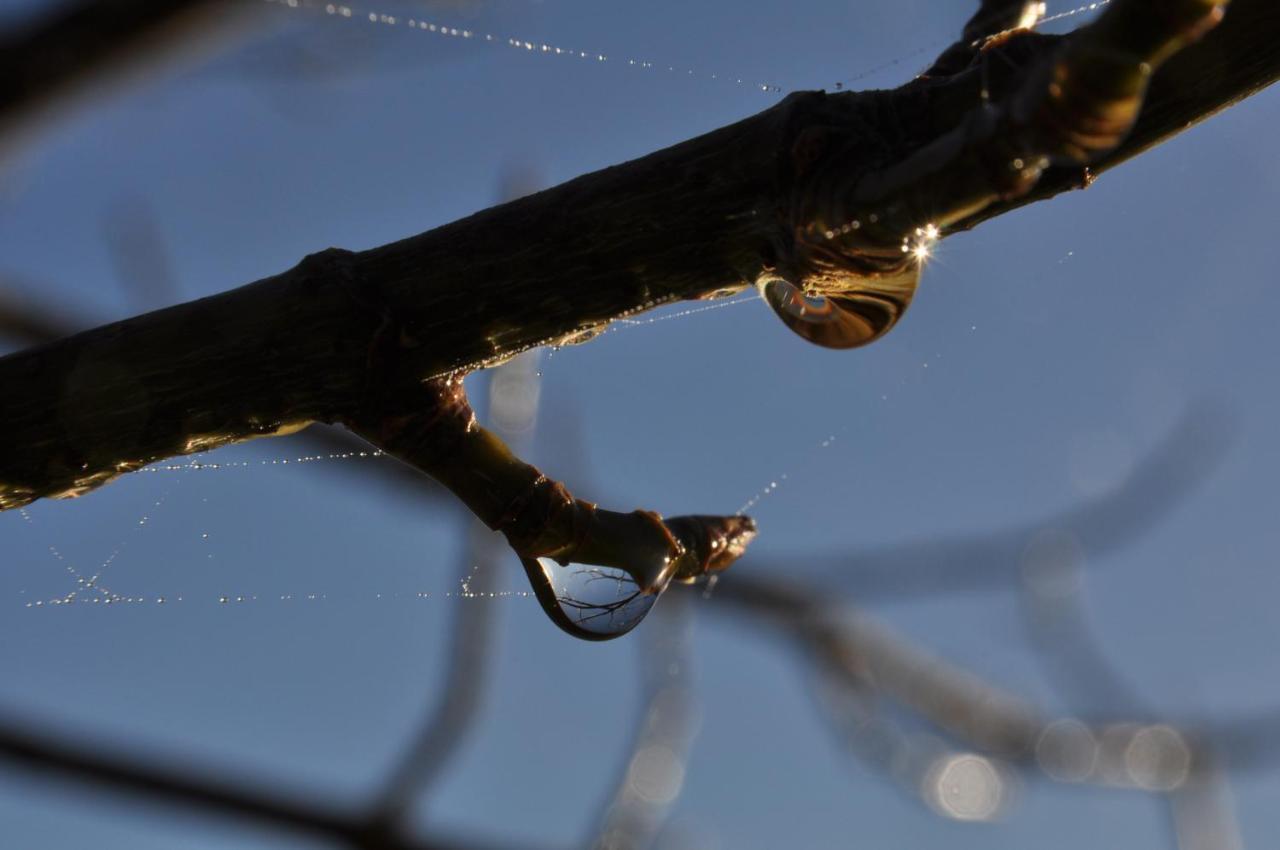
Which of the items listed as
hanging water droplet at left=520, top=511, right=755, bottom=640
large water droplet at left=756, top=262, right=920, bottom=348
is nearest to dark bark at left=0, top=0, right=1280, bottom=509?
large water droplet at left=756, top=262, right=920, bottom=348

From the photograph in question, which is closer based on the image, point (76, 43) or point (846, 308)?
point (846, 308)

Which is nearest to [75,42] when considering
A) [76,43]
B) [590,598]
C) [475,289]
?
[76,43]

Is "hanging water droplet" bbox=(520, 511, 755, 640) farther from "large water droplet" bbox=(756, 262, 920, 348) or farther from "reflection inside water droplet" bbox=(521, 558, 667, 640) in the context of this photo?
"large water droplet" bbox=(756, 262, 920, 348)

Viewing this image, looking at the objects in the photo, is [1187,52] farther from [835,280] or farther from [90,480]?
[90,480]

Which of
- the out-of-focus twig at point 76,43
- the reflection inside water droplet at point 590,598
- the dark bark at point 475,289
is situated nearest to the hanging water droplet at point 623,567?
the reflection inside water droplet at point 590,598

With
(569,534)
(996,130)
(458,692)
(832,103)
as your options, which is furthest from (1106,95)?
(458,692)

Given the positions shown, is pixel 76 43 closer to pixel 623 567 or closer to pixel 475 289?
pixel 475 289
